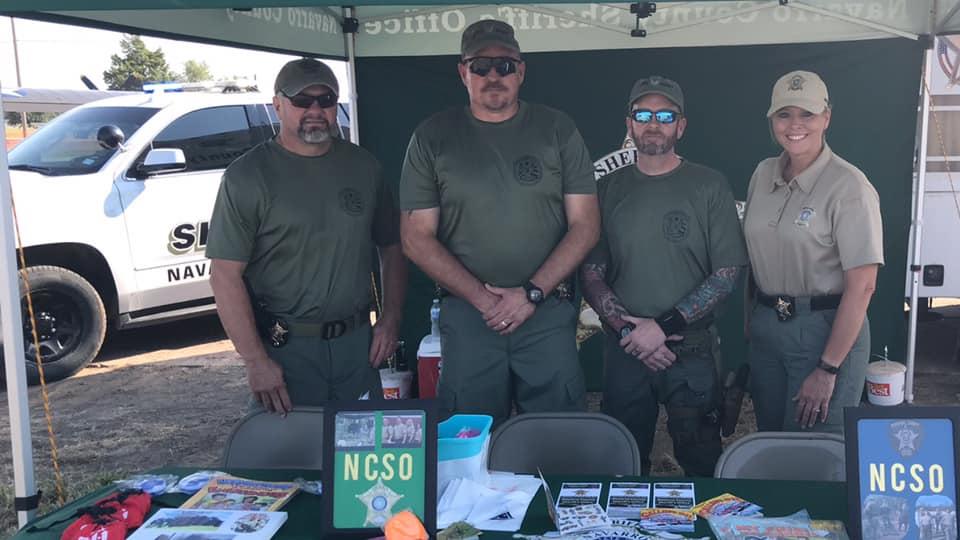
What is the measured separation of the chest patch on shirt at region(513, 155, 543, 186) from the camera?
2.66m

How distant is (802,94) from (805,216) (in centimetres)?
40

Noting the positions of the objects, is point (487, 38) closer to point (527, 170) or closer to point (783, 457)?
point (527, 170)

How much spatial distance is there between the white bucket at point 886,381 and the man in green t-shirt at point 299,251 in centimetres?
297


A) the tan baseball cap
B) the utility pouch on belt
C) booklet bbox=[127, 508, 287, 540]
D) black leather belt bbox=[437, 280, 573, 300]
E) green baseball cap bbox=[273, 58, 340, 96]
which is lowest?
the utility pouch on belt

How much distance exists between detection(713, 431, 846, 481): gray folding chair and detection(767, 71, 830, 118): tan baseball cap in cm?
110

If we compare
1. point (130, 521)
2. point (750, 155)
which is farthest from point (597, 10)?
point (130, 521)

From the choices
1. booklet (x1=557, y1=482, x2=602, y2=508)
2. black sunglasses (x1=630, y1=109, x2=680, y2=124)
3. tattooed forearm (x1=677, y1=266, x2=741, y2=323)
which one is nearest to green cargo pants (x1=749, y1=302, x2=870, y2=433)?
tattooed forearm (x1=677, y1=266, x2=741, y2=323)

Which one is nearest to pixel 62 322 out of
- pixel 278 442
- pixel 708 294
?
pixel 278 442

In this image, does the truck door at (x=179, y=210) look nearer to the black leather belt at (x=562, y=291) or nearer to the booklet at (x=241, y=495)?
the black leather belt at (x=562, y=291)

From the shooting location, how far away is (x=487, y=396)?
2783 millimetres

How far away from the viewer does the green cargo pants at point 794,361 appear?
2592 mm

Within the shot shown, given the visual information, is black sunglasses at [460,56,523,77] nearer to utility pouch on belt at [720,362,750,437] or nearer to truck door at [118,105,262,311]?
Result: utility pouch on belt at [720,362,750,437]

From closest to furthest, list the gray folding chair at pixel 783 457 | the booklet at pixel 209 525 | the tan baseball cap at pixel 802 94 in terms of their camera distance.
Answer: the booklet at pixel 209 525
the gray folding chair at pixel 783 457
the tan baseball cap at pixel 802 94

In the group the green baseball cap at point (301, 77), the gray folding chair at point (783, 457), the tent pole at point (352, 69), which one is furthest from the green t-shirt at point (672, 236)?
the tent pole at point (352, 69)
